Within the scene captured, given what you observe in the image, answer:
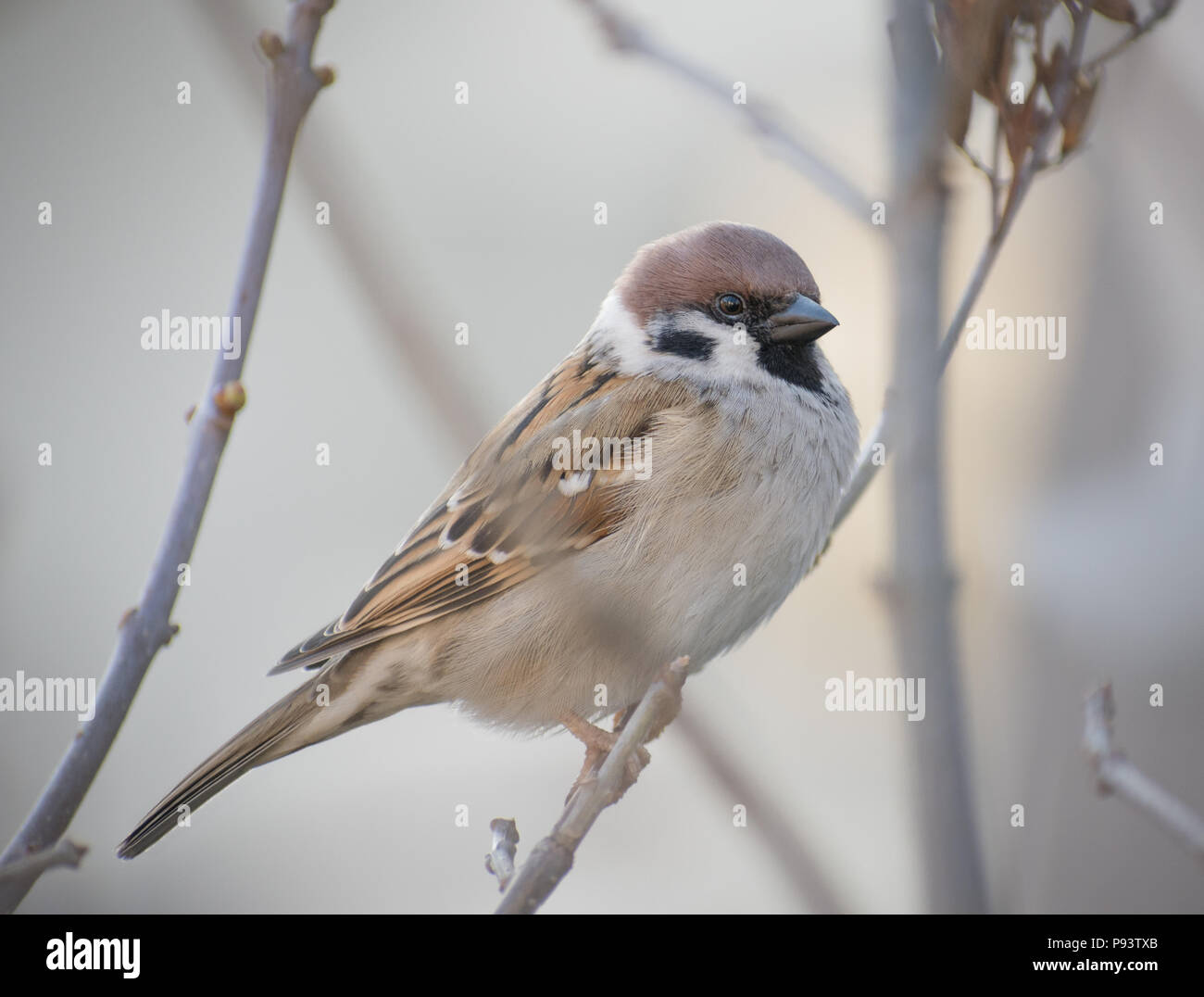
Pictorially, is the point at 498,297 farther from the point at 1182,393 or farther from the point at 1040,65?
the point at 1040,65

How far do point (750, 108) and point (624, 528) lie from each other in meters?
1.01

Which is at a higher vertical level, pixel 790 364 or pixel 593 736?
pixel 790 364

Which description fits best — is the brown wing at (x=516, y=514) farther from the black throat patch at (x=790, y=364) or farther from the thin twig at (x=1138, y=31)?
the thin twig at (x=1138, y=31)

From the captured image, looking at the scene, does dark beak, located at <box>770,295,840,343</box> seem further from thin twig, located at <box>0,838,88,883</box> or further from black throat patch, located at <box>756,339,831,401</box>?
thin twig, located at <box>0,838,88,883</box>

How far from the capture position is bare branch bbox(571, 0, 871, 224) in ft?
5.32

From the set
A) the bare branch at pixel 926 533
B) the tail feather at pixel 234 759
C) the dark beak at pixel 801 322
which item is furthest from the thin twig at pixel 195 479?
the dark beak at pixel 801 322

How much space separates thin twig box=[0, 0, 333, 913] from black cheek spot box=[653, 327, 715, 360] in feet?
4.69

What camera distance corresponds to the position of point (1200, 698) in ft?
9.59

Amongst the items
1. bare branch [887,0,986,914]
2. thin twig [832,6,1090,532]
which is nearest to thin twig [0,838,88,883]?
bare branch [887,0,986,914]

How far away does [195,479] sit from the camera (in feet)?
4.50

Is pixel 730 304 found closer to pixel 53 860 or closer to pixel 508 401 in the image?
pixel 508 401

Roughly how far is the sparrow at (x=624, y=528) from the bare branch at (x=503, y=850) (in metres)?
0.50

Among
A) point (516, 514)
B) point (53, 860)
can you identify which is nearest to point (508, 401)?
point (516, 514)

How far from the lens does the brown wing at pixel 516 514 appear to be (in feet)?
8.41
